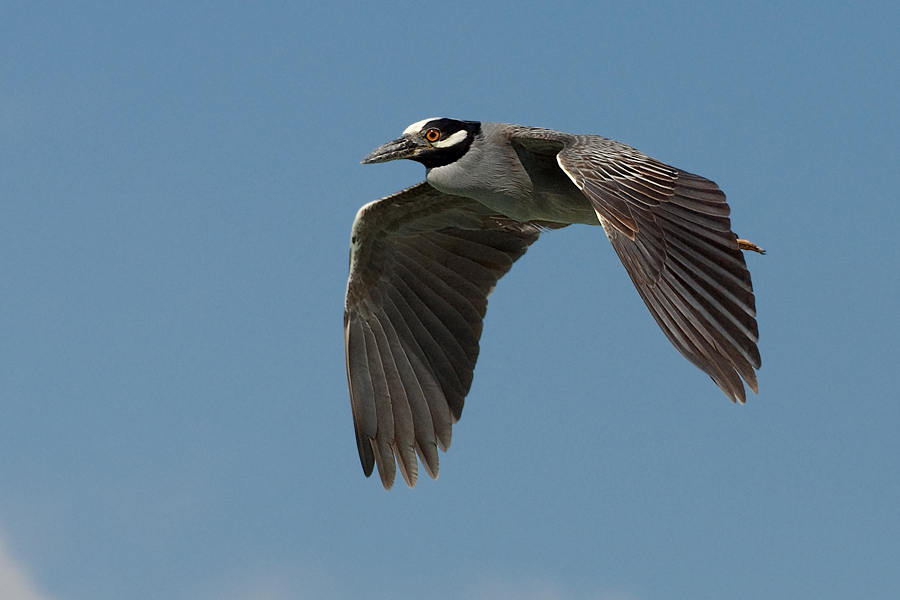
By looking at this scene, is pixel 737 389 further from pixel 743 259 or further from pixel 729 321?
pixel 743 259

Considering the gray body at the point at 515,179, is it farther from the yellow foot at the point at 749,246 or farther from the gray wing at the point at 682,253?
the yellow foot at the point at 749,246

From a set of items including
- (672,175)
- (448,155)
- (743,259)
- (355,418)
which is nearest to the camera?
(743,259)

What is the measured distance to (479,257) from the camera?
10.9 meters

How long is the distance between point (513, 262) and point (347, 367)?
1909mm

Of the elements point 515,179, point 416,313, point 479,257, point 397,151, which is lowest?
point 416,313

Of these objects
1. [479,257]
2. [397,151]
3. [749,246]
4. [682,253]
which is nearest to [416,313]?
[479,257]

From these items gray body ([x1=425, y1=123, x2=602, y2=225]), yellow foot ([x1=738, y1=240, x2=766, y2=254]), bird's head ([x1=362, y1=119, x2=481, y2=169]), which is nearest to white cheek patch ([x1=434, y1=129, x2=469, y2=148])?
bird's head ([x1=362, y1=119, x2=481, y2=169])

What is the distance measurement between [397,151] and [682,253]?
3.08 m

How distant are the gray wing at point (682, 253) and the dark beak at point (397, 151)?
62.6 inches

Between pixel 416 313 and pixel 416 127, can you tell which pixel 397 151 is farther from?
pixel 416 313

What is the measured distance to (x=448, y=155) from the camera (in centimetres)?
938

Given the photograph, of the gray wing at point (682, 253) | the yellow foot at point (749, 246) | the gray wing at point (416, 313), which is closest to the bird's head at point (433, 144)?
the gray wing at point (416, 313)

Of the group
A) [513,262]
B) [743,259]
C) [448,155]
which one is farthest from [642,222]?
[513,262]

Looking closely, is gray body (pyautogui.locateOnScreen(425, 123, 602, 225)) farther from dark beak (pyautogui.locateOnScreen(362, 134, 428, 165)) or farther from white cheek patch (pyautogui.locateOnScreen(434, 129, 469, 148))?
dark beak (pyautogui.locateOnScreen(362, 134, 428, 165))
